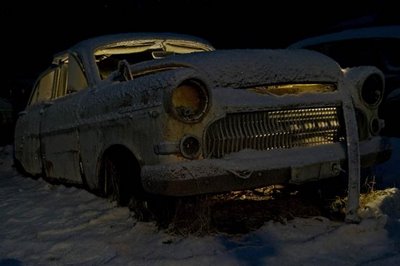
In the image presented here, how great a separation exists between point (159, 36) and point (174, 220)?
2363 millimetres

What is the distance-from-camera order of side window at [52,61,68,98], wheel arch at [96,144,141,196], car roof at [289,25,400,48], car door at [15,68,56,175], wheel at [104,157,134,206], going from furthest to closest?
car roof at [289,25,400,48] < car door at [15,68,56,175] < side window at [52,61,68,98] < wheel at [104,157,134,206] < wheel arch at [96,144,141,196]

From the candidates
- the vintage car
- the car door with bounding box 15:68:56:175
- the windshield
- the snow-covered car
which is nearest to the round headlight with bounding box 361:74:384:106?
the vintage car

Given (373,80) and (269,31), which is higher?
(269,31)

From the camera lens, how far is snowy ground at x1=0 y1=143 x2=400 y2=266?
2.83 metres

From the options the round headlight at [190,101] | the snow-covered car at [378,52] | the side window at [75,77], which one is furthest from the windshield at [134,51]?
the snow-covered car at [378,52]

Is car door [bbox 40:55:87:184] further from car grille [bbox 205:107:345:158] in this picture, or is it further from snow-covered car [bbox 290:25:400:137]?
snow-covered car [bbox 290:25:400:137]

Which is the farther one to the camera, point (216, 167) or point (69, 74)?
point (69, 74)

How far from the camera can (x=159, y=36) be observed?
200 inches

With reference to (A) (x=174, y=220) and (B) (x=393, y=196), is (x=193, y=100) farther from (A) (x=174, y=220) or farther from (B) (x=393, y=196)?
(B) (x=393, y=196)

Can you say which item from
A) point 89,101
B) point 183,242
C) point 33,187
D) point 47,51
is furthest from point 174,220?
point 47,51

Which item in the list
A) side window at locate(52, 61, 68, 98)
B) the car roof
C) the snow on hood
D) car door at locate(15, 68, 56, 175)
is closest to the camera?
the snow on hood

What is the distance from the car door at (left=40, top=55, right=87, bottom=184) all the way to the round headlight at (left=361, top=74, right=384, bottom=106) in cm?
236

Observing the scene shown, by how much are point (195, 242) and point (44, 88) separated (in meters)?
3.44

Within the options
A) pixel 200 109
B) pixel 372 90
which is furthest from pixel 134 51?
pixel 372 90
